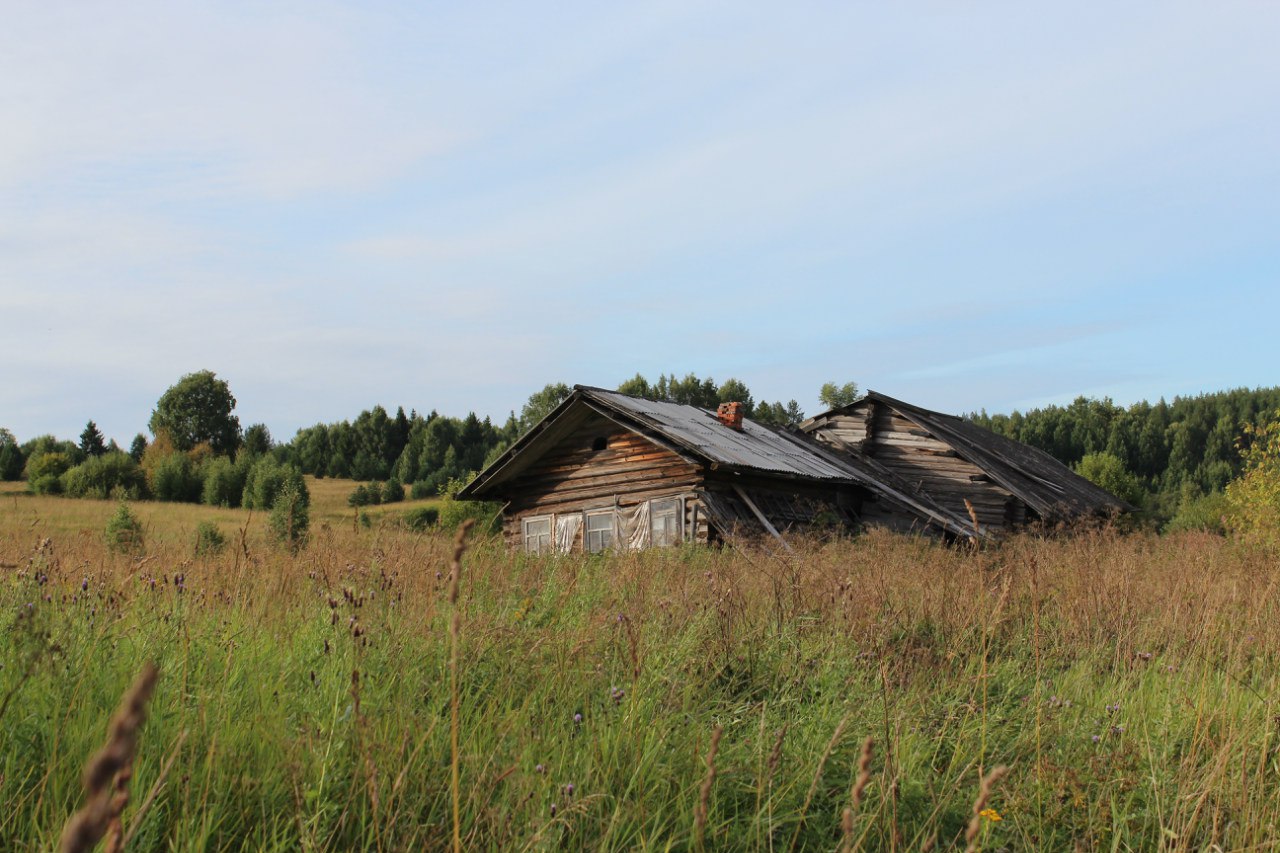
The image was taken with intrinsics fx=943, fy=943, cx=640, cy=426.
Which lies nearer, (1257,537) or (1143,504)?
(1257,537)

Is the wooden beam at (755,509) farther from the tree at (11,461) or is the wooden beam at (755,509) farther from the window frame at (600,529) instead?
the tree at (11,461)

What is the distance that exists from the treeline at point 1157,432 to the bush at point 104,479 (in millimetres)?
60533

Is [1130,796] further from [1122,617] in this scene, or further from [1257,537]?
[1257,537]

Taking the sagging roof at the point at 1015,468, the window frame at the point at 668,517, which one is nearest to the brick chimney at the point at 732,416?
the window frame at the point at 668,517

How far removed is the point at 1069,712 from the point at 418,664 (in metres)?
2.93

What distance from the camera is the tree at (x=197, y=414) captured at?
296ft

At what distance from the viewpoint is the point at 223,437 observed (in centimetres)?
9212

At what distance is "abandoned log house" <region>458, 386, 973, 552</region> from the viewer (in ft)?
62.5

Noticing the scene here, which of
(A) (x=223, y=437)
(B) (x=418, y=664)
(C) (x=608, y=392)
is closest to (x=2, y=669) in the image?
(B) (x=418, y=664)

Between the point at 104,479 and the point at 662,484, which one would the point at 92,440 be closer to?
the point at 104,479

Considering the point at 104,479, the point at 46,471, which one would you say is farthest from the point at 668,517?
the point at 46,471

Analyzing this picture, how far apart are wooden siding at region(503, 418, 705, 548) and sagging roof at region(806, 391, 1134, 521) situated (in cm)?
963

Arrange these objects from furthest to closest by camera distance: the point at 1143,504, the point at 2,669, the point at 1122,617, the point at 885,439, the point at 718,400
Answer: the point at 718,400, the point at 1143,504, the point at 885,439, the point at 1122,617, the point at 2,669

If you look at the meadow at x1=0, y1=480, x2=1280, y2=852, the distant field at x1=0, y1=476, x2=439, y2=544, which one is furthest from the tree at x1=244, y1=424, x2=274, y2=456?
the meadow at x1=0, y1=480, x2=1280, y2=852
